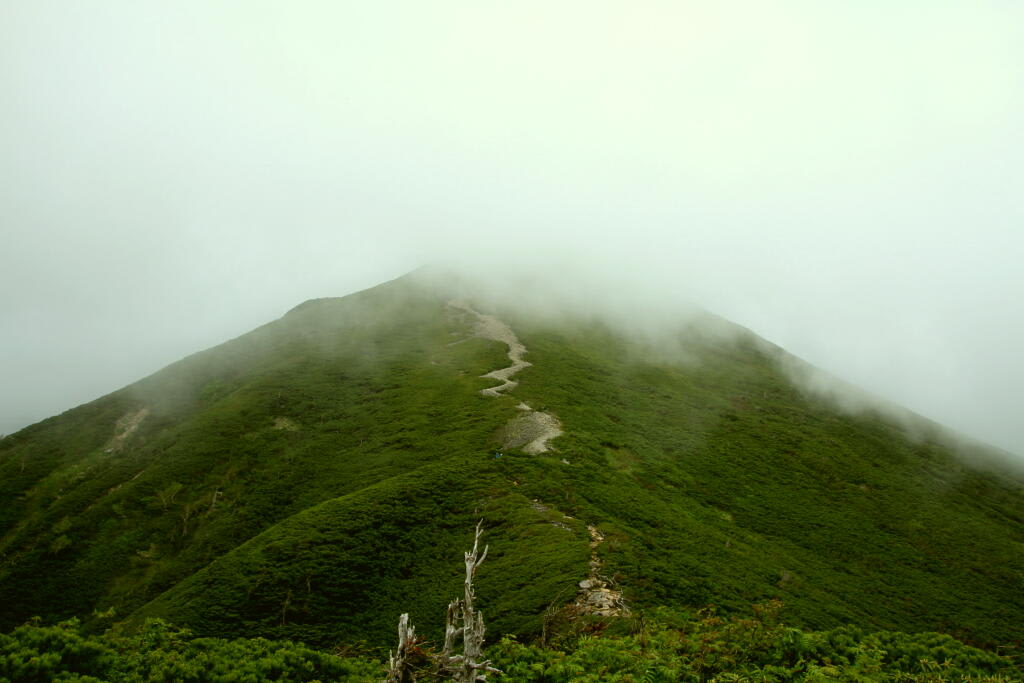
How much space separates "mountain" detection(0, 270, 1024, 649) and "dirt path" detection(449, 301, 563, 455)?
1.82 feet

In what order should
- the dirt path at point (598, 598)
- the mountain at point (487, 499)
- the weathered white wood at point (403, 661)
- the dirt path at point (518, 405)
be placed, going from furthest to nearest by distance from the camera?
the dirt path at point (518, 405) < the mountain at point (487, 499) < the dirt path at point (598, 598) < the weathered white wood at point (403, 661)

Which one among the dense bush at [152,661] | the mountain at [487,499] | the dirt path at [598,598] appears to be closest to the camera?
the dense bush at [152,661]

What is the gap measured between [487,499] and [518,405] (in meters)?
26.3

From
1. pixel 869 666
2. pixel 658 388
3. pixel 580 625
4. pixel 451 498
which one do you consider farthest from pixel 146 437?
pixel 869 666

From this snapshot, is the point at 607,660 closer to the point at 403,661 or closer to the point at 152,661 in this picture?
the point at 403,661

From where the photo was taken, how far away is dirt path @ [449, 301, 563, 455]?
62344 mm

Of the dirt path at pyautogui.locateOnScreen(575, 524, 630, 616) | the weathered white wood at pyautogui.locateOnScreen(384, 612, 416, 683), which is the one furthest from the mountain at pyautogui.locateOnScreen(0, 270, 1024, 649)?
the weathered white wood at pyautogui.locateOnScreen(384, 612, 416, 683)

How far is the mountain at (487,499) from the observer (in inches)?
1555

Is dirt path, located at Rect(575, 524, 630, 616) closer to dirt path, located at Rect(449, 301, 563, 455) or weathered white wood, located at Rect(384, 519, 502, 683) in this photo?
weathered white wood, located at Rect(384, 519, 502, 683)

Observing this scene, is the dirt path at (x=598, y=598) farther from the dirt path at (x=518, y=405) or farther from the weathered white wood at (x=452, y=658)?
the dirt path at (x=518, y=405)

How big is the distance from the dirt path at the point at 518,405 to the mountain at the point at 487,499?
56 cm

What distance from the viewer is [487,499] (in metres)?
48.8

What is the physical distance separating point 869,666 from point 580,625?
15.9 m

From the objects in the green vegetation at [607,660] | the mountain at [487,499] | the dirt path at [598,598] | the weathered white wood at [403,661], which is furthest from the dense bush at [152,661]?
the mountain at [487,499]
